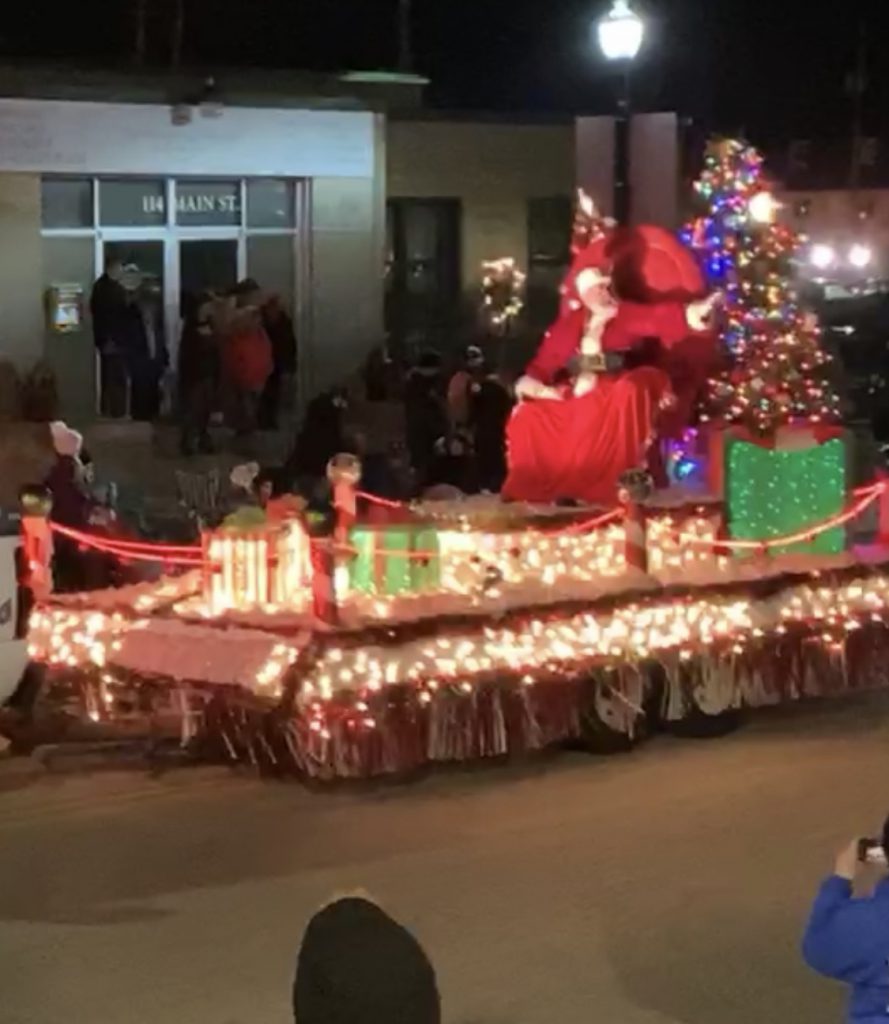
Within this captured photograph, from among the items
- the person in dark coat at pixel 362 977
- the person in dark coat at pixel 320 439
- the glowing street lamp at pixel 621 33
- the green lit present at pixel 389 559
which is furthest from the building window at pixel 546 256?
the person in dark coat at pixel 362 977

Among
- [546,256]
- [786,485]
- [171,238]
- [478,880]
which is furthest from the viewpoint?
[546,256]

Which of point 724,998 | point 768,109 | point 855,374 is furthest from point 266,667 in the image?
point 768,109

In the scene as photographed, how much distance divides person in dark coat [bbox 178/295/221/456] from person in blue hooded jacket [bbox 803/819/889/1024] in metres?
14.9

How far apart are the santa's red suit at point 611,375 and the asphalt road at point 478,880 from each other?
6.40 ft

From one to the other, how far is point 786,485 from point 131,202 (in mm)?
11838

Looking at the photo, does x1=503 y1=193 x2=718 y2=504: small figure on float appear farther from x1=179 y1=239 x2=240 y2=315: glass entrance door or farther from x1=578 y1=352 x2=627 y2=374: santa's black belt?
x1=179 y1=239 x2=240 y2=315: glass entrance door

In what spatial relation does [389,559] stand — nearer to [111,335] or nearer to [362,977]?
[362,977]

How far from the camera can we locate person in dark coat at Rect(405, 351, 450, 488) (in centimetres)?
1825

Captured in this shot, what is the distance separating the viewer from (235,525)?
421 inches

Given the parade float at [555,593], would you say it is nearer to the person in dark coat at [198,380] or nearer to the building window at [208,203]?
the person in dark coat at [198,380]

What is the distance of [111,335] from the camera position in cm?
2088

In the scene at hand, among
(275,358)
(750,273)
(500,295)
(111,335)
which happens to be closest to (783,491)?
(750,273)

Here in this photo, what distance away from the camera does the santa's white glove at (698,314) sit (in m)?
13.1

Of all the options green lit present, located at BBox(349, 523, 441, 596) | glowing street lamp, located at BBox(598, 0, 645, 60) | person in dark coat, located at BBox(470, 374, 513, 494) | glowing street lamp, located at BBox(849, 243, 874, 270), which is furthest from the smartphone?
glowing street lamp, located at BBox(849, 243, 874, 270)
